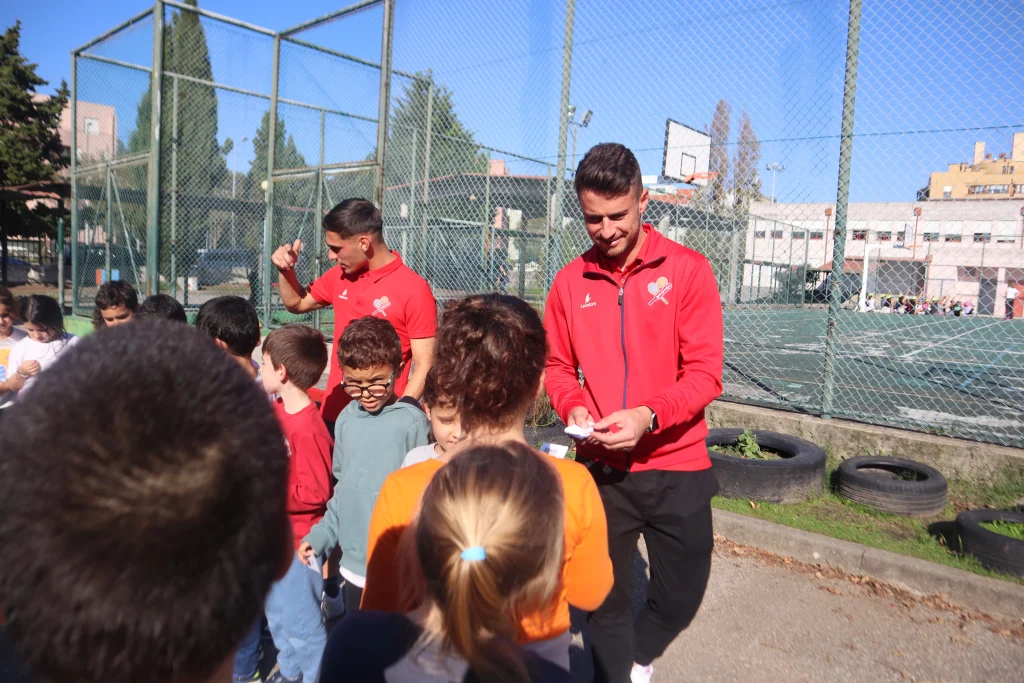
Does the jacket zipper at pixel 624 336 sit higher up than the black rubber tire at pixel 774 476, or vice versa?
the jacket zipper at pixel 624 336

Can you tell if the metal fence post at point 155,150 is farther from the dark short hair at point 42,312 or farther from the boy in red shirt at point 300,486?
the boy in red shirt at point 300,486

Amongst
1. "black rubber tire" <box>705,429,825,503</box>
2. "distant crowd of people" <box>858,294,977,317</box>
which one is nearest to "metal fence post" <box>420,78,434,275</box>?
"black rubber tire" <box>705,429,825,503</box>

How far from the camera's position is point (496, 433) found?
6.66ft

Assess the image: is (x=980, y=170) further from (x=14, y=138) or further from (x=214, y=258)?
(x=14, y=138)

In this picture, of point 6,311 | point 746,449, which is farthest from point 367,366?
point 746,449

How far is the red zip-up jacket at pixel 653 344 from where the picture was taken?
2.71 m

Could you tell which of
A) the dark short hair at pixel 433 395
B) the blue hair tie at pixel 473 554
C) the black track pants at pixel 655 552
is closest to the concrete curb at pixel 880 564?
the black track pants at pixel 655 552

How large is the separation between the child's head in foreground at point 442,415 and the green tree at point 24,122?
29.2m

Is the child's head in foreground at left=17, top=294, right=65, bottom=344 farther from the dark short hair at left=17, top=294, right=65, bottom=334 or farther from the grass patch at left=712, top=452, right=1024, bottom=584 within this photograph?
the grass patch at left=712, top=452, right=1024, bottom=584

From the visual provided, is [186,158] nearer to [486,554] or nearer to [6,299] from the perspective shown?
[6,299]

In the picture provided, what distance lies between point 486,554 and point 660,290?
166 cm

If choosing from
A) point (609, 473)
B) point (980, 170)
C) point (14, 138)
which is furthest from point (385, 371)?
point (14, 138)

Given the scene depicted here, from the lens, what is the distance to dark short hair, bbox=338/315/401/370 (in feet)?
10.1

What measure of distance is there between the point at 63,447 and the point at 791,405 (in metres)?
6.06
